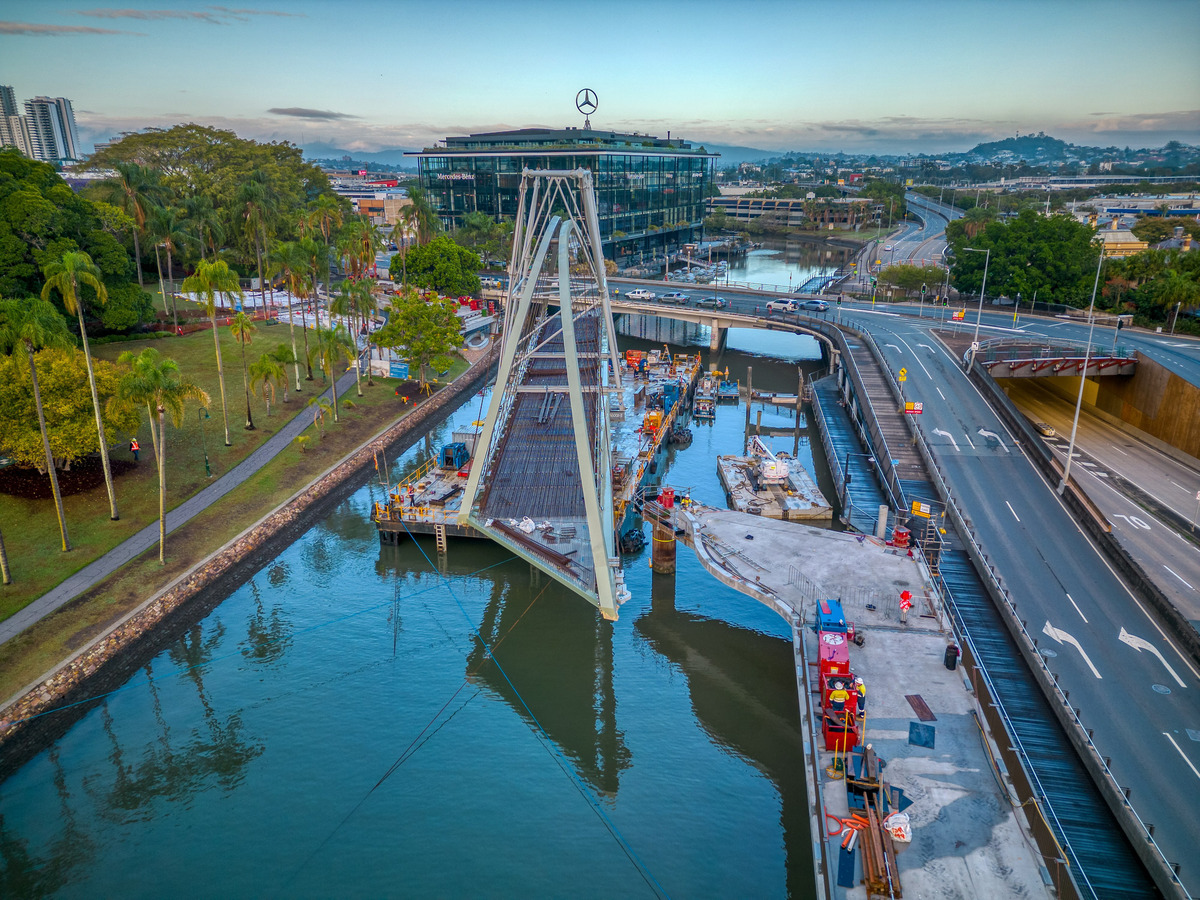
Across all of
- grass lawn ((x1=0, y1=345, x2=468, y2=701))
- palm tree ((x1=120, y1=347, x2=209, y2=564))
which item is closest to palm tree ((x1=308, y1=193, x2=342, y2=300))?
grass lawn ((x1=0, y1=345, x2=468, y2=701))

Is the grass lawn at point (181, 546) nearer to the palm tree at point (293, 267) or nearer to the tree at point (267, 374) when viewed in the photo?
the tree at point (267, 374)

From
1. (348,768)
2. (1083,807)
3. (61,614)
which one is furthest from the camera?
(61,614)

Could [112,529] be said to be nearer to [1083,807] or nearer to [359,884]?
[359,884]

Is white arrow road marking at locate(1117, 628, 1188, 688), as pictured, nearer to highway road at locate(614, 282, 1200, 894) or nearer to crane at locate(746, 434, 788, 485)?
highway road at locate(614, 282, 1200, 894)

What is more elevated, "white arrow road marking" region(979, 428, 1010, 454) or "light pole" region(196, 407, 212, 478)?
"white arrow road marking" region(979, 428, 1010, 454)

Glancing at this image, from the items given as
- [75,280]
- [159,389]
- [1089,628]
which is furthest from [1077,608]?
[75,280]

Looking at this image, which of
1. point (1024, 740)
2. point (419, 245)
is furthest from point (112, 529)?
point (419, 245)

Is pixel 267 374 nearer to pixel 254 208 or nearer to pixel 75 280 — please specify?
pixel 75 280
